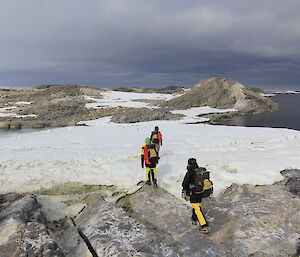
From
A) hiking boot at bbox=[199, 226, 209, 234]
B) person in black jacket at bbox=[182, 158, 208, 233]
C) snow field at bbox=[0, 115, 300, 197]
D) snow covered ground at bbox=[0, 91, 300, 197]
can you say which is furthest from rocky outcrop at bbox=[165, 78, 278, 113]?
hiking boot at bbox=[199, 226, 209, 234]

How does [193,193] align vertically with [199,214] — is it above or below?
above

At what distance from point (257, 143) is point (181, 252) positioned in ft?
56.6

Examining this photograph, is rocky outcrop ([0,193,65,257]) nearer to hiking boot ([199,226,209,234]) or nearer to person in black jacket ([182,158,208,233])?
person in black jacket ([182,158,208,233])

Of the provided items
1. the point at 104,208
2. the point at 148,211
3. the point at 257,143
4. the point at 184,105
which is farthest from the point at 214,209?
the point at 184,105

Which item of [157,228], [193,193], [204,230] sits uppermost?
[193,193]

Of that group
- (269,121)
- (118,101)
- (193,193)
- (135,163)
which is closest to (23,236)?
(193,193)

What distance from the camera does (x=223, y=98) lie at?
70.5 m

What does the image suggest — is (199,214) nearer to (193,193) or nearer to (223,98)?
(193,193)

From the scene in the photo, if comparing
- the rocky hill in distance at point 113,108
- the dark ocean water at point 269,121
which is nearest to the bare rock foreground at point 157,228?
the rocky hill in distance at point 113,108

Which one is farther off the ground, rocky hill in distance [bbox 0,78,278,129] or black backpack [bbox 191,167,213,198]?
rocky hill in distance [bbox 0,78,278,129]

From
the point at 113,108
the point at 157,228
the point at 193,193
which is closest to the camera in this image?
the point at 193,193

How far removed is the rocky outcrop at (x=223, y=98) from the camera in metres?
66.3

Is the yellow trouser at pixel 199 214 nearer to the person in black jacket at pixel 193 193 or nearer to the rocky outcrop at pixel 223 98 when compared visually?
the person in black jacket at pixel 193 193

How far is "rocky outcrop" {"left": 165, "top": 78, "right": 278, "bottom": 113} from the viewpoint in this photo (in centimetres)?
6631
